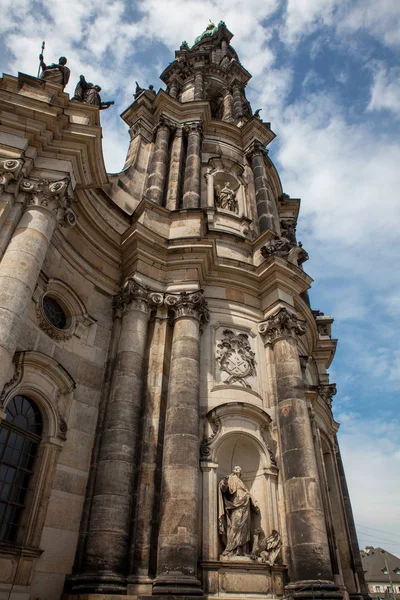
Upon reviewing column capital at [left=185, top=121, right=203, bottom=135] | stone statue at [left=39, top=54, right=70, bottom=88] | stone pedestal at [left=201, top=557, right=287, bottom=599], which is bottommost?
stone pedestal at [left=201, top=557, right=287, bottom=599]

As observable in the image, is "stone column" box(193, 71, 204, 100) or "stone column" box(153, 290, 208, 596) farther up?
"stone column" box(193, 71, 204, 100)

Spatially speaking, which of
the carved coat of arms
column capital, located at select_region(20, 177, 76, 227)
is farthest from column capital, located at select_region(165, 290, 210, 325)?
column capital, located at select_region(20, 177, 76, 227)

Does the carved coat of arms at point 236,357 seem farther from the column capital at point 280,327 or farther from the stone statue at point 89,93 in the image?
the stone statue at point 89,93

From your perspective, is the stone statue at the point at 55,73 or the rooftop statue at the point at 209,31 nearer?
the stone statue at the point at 55,73

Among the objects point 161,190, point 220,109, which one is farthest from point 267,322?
point 220,109

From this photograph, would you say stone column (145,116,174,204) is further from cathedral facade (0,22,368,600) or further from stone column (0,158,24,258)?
stone column (0,158,24,258)

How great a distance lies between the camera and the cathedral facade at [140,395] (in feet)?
31.5

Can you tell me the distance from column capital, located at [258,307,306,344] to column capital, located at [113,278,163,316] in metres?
3.67

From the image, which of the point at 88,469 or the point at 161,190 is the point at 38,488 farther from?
the point at 161,190

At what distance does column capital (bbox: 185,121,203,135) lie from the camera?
20391 mm

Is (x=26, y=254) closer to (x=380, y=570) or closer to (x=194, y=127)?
(x=194, y=127)

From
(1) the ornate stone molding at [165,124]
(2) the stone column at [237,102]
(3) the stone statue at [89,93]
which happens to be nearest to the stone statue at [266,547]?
(3) the stone statue at [89,93]

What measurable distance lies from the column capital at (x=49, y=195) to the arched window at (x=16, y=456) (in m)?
4.29

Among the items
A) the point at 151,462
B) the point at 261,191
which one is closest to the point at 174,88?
the point at 261,191
